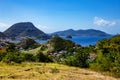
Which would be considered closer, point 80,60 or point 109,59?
point 109,59

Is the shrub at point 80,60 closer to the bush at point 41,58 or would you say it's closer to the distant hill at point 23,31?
the bush at point 41,58

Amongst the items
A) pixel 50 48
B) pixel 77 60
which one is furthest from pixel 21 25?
Answer: pixel 77 60

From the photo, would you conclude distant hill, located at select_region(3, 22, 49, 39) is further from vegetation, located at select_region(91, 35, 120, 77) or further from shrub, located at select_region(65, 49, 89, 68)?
shrub, located at select_region(65, 49, 89, 68)

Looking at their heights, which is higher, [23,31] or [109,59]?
[23,31]

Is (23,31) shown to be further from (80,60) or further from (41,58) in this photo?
(80,60)

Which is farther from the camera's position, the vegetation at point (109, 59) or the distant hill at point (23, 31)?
the distant hill at point (23, 31)

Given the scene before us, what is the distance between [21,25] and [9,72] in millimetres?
159252

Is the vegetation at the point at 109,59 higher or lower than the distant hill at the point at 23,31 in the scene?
lower

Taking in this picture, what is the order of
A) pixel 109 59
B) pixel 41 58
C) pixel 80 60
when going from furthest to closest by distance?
pixel 41 58 → pixel 80 60 → pixel 109 59

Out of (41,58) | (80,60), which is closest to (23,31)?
(41,58)

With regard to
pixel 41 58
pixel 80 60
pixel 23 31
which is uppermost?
pixel 23 31

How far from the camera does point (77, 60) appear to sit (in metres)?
18.6

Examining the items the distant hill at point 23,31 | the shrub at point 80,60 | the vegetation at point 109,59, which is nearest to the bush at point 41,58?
the shrub at point 80,60

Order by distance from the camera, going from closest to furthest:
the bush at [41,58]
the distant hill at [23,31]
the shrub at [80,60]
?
1. the shrub at [80,60]
2. the bush at [41,58]
3. the distant hill at [23,31]
